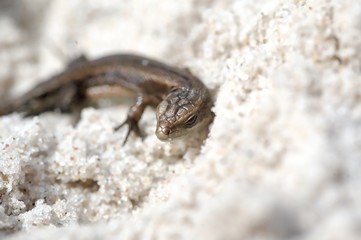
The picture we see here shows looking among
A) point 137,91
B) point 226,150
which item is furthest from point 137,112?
point 226,150

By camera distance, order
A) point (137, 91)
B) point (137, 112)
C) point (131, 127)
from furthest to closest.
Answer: point (137, 91), point (137, 112), point (131, 127)

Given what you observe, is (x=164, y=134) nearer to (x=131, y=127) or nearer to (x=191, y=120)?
(x=191, y=120)

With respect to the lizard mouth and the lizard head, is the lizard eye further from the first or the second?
the lizard mouth

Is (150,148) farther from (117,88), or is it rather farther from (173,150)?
(117,88)

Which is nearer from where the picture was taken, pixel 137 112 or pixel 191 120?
pixel 191 120

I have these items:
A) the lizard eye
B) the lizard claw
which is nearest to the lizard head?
the lizard eye

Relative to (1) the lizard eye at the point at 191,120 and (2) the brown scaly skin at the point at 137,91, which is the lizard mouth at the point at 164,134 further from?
(1) the lizard eye at the point at 191,120

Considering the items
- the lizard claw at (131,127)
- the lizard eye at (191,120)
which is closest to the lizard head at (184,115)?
the lizard eye at (191,120)
